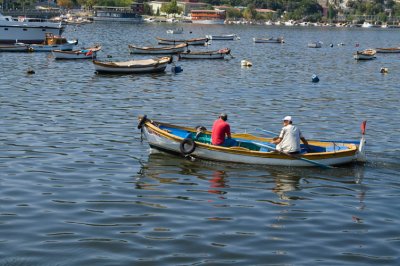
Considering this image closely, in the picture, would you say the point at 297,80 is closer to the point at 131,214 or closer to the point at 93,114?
the point at 93,114

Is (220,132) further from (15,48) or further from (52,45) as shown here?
(52,45)

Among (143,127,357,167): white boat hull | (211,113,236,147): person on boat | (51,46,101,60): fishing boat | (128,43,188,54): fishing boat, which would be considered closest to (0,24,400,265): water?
(143,127,357,167): white boat hull

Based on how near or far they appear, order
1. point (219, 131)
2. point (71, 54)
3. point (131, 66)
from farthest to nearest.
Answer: point (71, 54) → point (131, 66) → point (219, 131)

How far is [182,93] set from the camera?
54.7 metres

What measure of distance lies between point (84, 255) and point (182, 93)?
36600 millimetres

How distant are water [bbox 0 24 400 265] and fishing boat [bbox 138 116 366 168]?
417 mm

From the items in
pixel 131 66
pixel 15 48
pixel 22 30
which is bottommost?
pixel 15 48

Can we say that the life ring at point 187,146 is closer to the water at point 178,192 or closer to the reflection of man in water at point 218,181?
the water at point 178,192

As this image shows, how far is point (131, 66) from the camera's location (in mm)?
66625

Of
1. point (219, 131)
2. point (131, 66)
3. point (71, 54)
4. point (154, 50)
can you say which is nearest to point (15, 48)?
point (71, 54)

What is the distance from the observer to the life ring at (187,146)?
29.3m

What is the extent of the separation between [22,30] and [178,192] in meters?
78.9

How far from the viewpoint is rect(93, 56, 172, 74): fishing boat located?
2594 inches

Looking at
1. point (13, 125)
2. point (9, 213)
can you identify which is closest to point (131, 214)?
point (9, 213)
